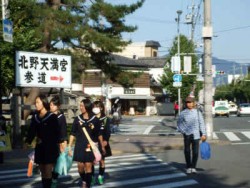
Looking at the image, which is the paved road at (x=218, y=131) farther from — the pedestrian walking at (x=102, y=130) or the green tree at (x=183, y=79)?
the green tree at (x=183, y=79)

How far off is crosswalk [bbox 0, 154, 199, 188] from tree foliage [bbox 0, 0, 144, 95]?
9.73 metres

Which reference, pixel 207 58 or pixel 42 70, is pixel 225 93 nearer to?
pixel 207 58

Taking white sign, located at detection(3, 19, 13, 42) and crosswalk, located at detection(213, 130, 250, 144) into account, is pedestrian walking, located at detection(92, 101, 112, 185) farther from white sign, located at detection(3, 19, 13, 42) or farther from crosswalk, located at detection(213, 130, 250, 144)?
crosswalk, located at detection(213, 130, 250, 144)

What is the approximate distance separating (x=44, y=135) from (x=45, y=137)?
3 cm

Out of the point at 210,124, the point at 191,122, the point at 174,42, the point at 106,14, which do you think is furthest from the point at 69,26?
the point at 174,42

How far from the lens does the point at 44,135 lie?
735 centimetres

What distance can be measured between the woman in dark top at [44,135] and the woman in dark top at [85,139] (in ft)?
2.39

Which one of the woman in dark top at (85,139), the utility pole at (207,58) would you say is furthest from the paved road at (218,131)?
the woman in dark top at (85,139)

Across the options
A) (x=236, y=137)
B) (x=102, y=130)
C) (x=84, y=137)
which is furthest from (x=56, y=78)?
(x=84, y=137)

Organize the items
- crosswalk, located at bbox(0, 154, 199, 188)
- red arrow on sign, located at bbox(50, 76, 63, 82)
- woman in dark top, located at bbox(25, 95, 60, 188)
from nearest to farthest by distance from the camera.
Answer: woman in dark top, located at bbox(25, 95, 60, 188) → crosswalk, located at bbox(0, 154, 199, 188) → red arrow on sign, located at bbox(50, 76, 63, 82)

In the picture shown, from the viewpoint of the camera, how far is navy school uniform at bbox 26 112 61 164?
24.1 ft

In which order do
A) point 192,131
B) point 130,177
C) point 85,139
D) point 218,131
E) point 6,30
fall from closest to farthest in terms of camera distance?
1. point 85,139
2. point 130,177
3. point 192,131
4. point 6,30
5. point 218,131

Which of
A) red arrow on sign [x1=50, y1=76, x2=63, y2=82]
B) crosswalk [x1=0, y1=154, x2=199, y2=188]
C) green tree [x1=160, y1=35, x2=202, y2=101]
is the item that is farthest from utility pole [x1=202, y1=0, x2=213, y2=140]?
green tree [x1=160, y1=35, x2=202, y2=101]

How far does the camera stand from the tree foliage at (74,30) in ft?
70.5
